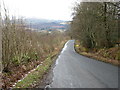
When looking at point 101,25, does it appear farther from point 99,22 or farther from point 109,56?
point 109,56

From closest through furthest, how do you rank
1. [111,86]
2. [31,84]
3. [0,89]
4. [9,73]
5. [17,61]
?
[111,86] → [0,89] → [31,84] → [9,73] → [17,61]

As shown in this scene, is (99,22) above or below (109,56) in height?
above

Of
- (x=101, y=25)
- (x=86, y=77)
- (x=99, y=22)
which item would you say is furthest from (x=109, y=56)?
(x=86, y=77)

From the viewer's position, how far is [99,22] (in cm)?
2242

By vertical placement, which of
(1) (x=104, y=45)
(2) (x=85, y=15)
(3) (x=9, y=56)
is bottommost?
(1) (x=104, y=45)

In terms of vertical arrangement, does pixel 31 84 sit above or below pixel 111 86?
below

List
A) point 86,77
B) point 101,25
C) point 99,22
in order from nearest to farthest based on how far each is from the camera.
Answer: point 86,77 < point 101,25 < point 99,22

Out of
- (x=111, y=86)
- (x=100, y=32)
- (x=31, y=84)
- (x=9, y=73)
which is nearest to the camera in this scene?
(x=111, y=86)

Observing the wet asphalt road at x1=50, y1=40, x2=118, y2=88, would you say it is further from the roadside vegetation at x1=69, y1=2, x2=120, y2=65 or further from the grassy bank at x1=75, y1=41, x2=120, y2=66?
the roadside vegetation at x1=69, y1=2, x2=120, y2=65

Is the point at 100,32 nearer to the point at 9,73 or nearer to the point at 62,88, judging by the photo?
the point at 9,73

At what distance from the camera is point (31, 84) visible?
8703 mm

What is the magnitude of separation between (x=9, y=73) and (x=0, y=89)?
3.99 meters

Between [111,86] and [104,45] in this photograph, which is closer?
[111,86]

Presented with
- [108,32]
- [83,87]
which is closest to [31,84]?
[83,87]
